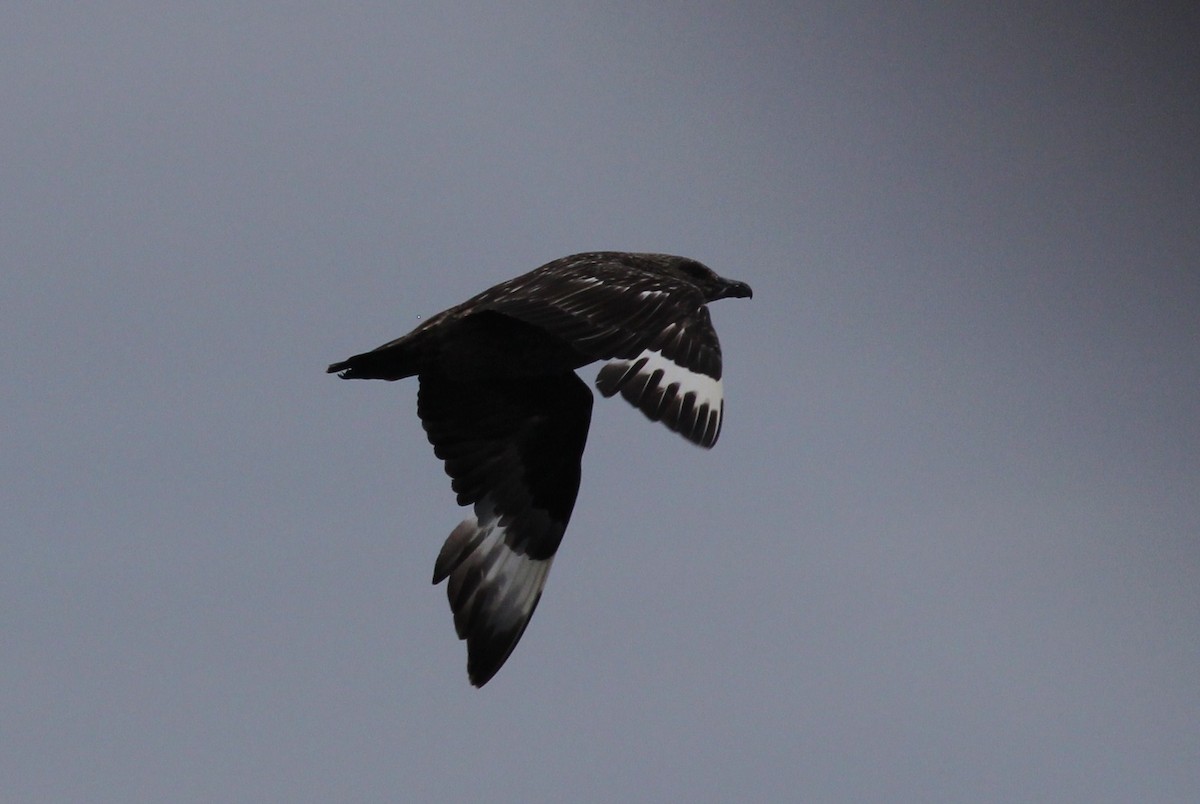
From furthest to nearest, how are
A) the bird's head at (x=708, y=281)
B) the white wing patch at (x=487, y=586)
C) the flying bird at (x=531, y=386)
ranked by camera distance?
the bird's head at (x=708, y=281), the white wing patch at (x=487, y=586), the flying bird at (x=531, y=386)

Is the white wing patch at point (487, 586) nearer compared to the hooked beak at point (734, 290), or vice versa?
the white wing patch at point (487, 586)

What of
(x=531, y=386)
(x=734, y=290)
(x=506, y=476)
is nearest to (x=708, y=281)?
(x=734, y=290)

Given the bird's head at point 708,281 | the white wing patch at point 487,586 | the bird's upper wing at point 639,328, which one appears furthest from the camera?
the bird's head at point 708,281

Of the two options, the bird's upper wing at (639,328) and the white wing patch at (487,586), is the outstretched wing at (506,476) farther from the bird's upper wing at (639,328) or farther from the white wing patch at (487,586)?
the bird's upper wing at (639,328)

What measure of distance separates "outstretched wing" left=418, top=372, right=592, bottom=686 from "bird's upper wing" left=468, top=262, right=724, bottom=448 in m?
1.26

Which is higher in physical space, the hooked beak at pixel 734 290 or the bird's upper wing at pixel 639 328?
the hooked beak at pixel 734 290

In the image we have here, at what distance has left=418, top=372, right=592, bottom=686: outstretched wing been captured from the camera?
8.99 m

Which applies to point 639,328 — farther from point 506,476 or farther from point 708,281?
point 506,476

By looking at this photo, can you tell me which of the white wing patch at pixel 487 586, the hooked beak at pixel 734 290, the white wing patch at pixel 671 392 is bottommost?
the white wing patch at pixel 487 586

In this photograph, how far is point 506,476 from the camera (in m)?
9.24

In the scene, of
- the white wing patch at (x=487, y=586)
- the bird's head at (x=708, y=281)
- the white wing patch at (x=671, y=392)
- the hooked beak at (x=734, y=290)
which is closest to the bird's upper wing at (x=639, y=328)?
the white wing patch at (x=671, y=392)

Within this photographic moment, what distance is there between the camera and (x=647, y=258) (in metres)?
8.61

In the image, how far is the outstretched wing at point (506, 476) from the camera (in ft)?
29.5

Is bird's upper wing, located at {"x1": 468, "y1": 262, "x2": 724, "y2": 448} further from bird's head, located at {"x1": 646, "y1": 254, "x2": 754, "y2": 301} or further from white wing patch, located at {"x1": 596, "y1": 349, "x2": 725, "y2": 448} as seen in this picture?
bird's head, located at {"x1": 646, "y1": 254, "x2": 754, "y2": 301}
